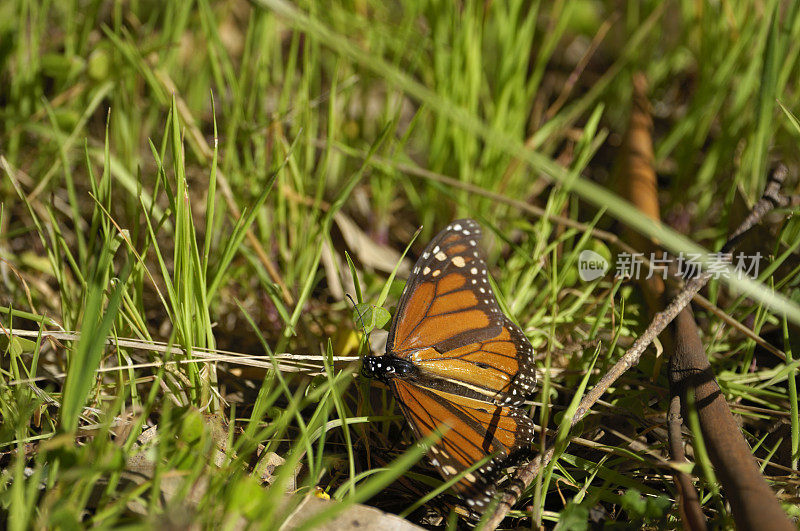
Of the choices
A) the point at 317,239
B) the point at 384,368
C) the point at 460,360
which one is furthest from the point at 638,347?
the point at 317,239

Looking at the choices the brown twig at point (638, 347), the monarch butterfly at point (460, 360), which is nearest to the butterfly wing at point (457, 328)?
the monarch butterfly at point (460, 360)

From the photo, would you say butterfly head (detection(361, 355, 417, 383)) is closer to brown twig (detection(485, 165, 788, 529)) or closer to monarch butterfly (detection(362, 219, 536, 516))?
monarch butterfly (detection(362, 219, 536, 516))

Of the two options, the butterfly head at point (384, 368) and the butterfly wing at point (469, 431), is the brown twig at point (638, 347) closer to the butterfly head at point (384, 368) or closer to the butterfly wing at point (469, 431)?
the butterfly wing at point (469, 431)

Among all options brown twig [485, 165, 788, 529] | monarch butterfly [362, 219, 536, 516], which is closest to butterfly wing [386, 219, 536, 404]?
monarch butterfly [362, 219, 536, 516]

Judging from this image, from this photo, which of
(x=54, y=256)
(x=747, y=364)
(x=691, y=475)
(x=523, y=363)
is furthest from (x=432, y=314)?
(x=54, y=256)

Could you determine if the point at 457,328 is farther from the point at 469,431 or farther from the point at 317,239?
the point at 317,239

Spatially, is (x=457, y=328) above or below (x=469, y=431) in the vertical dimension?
above

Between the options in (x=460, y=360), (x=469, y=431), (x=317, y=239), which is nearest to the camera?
(x=469, y=431)

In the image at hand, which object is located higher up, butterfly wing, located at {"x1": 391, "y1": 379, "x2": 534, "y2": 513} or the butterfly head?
the butterfly head
